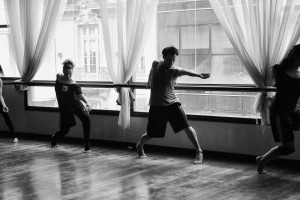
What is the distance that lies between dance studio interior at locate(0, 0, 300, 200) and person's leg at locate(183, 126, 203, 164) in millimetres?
111

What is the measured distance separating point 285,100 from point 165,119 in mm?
1558

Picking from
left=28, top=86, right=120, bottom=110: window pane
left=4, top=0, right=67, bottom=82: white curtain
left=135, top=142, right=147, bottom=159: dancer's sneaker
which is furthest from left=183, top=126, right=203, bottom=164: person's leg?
left=4, top=0, right=67, bottom=82: white curtain

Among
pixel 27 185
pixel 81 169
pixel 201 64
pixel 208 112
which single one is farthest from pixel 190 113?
pixel 27 185

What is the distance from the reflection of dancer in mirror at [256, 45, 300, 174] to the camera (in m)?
4.89

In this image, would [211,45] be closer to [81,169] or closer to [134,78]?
[134,78]

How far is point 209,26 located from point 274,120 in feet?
5.89

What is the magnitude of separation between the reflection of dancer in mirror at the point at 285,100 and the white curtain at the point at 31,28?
374cm

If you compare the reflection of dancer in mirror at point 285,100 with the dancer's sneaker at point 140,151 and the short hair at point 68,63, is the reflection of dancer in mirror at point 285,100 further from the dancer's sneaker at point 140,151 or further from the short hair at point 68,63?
the short hair at point 68,63

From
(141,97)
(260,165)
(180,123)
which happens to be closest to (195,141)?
(180,123)

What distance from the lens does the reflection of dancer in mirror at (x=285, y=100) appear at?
489 cm

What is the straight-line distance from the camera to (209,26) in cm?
632

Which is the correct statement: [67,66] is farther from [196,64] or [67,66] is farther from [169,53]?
[196,64]

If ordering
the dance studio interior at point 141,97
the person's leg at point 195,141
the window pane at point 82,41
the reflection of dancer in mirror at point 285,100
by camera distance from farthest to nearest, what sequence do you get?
1. the window pane at point 82,41
2. the person's leg at point 195,141
3. the dance studio interior at point 141,97
4. the reflection of dancer in mirror at point 285,100

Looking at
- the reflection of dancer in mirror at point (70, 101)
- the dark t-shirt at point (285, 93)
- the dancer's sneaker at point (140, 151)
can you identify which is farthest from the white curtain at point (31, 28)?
the dark t-shirt at point (285, 93)
